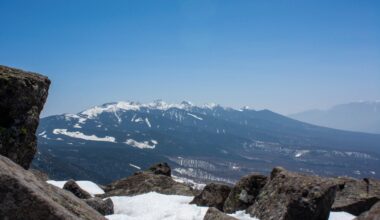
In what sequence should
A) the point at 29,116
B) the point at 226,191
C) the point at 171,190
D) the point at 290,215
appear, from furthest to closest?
the point at 171,190 < the point at 226,191 < the point at 290,215 < the point at 29,116

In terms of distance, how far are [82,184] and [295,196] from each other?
23567 millimetres

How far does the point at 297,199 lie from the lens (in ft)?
62.2

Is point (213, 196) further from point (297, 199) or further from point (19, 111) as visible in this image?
point (19, 111)

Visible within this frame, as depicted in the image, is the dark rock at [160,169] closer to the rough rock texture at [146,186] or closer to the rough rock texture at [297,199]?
the rough rock texture at [146,186]

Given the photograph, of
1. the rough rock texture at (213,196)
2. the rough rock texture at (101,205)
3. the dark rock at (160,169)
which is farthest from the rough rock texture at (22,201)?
the dark rock at (160,169)

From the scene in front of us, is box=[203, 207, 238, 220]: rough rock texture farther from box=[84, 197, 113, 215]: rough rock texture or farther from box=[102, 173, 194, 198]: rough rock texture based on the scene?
box=[102, 173, 194, 198]: rough rock texture

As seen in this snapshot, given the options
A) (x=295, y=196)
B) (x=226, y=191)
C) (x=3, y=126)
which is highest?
(x=3, y=126)

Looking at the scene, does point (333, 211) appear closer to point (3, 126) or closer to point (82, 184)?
point (3, 126)

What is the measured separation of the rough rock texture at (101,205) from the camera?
21.3 meters

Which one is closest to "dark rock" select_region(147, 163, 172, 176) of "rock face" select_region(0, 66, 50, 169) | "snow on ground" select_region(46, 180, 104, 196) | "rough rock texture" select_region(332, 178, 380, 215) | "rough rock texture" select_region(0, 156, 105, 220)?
"snow on ground" select_region(46, 180, 104, 196)

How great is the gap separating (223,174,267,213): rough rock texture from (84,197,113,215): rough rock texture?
7105 millimetres

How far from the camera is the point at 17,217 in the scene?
27.8ft

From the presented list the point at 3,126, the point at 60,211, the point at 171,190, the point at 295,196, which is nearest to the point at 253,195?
the point at 295,196

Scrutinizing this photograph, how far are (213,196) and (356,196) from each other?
9049 millimetres
